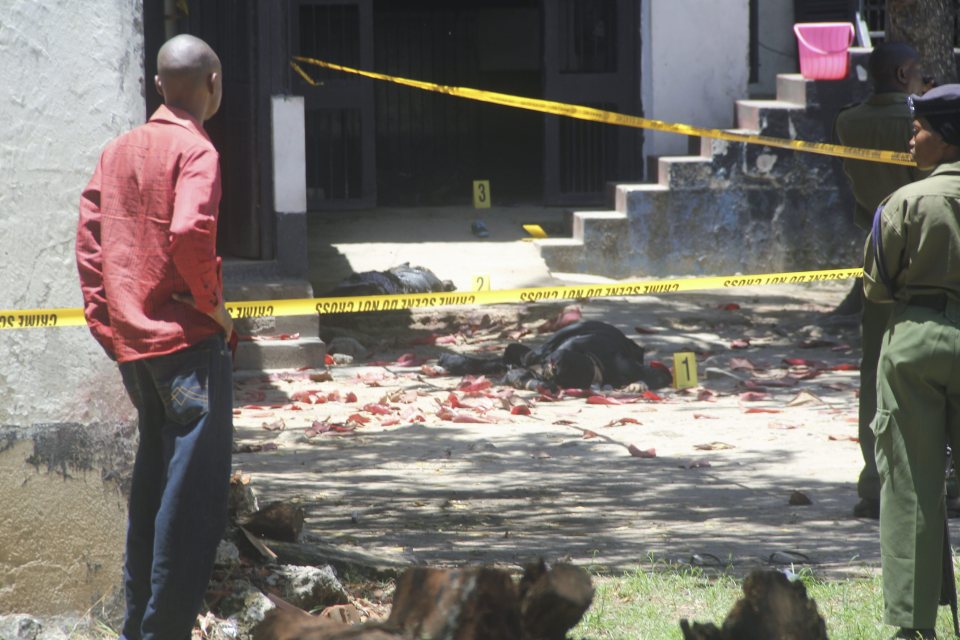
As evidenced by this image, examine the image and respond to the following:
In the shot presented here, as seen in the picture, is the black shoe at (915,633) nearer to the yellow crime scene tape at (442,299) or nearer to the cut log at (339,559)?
the cut log at (339,559)

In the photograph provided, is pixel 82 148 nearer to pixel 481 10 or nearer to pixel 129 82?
pixel 129 82

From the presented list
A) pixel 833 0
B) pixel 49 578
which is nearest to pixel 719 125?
pixel 833 0

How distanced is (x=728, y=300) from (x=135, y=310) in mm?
10065

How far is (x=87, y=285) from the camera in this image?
14.0ft

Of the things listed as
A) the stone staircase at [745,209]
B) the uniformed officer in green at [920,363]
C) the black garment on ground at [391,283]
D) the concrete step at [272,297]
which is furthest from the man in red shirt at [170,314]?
the stone staircase at [745,209]

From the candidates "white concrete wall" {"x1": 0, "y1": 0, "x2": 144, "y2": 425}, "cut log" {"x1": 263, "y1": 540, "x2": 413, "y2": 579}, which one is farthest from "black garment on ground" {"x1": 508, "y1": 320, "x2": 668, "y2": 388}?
"white concrete wall" {"x1": 0, "y1": 0, "x2": 144, "y2": 425}

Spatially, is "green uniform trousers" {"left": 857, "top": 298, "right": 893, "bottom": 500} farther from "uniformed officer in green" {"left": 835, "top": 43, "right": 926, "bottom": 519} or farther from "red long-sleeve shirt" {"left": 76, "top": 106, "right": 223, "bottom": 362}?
"red long-sleeve shirt" {"left": 76, "top": 106, "right": 223, "bottom": 362}

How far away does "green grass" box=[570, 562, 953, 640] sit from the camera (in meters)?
4.94

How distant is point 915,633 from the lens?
4.71 meters

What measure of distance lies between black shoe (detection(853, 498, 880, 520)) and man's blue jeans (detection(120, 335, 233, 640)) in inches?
133

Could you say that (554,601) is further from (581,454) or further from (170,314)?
(581,454)

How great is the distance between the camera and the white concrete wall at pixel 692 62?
14.7 m

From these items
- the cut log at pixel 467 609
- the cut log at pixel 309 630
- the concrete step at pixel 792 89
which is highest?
the concrete step at pixel 792 89

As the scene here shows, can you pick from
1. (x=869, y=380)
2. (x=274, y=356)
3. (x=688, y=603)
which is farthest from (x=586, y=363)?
(x=688, y=603)
